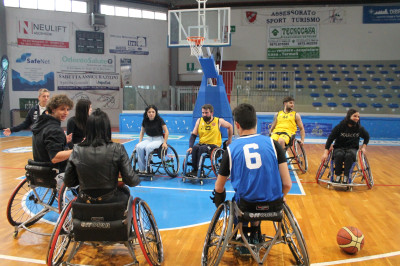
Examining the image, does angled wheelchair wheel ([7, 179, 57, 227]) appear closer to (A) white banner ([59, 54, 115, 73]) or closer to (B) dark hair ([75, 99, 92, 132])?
(B) dark hair ([75, 99, 92, 132])

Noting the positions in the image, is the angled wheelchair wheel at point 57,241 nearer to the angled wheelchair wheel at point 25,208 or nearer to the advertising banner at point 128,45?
the angled wheelchair wheel at point 25,208

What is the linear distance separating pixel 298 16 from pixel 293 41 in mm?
1177

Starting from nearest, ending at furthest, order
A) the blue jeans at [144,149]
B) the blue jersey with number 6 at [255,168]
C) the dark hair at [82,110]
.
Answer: the blue jersey with number 6 at [255,168] < the dark hair at [82,110] < the blue jeans at [144,149]

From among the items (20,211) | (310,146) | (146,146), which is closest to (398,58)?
(310,146)

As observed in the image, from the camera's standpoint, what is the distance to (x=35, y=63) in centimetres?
1370

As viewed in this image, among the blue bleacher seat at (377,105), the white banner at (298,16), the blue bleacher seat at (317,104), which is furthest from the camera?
the white banner at (298,16)

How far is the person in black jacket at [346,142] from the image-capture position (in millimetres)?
4943

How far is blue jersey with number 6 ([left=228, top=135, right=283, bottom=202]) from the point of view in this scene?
2.40 meters

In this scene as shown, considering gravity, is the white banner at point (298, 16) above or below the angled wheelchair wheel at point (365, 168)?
above

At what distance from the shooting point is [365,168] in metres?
5.10

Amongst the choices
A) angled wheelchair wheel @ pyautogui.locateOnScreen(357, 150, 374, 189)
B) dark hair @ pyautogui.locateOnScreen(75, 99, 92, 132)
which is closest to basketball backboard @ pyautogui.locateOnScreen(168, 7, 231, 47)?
angled wheelchair wheel @ pyautogui.locateOnScreen(357, 150, 374, 189)

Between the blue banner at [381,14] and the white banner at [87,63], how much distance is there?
38.9 feet

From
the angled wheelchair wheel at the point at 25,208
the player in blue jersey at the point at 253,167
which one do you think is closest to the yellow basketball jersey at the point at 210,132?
the angled wheelchair wheel at the point at 25,208

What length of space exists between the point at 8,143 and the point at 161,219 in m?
7.61
